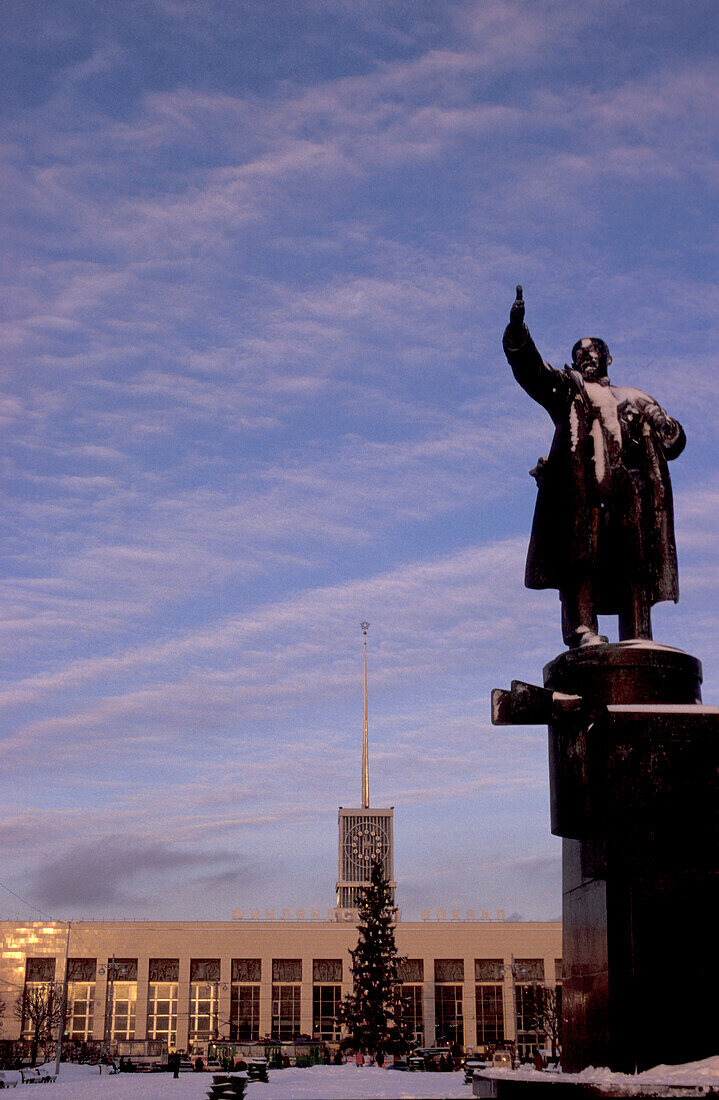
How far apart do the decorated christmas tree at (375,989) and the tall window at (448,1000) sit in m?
22.0

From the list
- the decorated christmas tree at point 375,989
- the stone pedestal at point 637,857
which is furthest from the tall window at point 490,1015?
the stone pedestal at point 637,857

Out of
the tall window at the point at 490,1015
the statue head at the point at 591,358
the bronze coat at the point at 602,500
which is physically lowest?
the tall window at the point at 490,1015

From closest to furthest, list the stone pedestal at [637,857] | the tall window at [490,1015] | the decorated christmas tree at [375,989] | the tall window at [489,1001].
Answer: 1. the stone pedestal at [637,857]
2. the decorated christmas tree at [375,989]
3. the tall window at [490,1015]
4. the tall window at [489,1001]

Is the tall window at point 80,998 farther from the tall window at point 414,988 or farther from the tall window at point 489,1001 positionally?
the tall window at point 489,1001

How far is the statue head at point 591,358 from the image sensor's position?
890 cm

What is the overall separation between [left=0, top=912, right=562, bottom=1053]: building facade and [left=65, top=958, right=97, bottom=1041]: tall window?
0.06 meters

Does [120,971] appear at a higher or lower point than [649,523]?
lower

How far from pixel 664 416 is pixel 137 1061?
5137 centimetres

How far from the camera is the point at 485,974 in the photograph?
69688 mm

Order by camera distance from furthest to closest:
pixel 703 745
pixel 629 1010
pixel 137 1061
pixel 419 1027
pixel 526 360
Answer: pixel 419 1027 < pixel 137 1061 < pixel 526 360 < pixel 703 745 < pixel 629 1010

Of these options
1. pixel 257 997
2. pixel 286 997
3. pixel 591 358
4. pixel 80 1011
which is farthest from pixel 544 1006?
pixel 591 358

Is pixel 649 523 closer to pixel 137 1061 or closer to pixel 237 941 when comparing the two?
pixel 137 1061

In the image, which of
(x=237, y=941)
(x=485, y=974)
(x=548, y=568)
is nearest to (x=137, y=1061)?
(x=237, y=941)

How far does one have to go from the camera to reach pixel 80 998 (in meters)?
69.1
